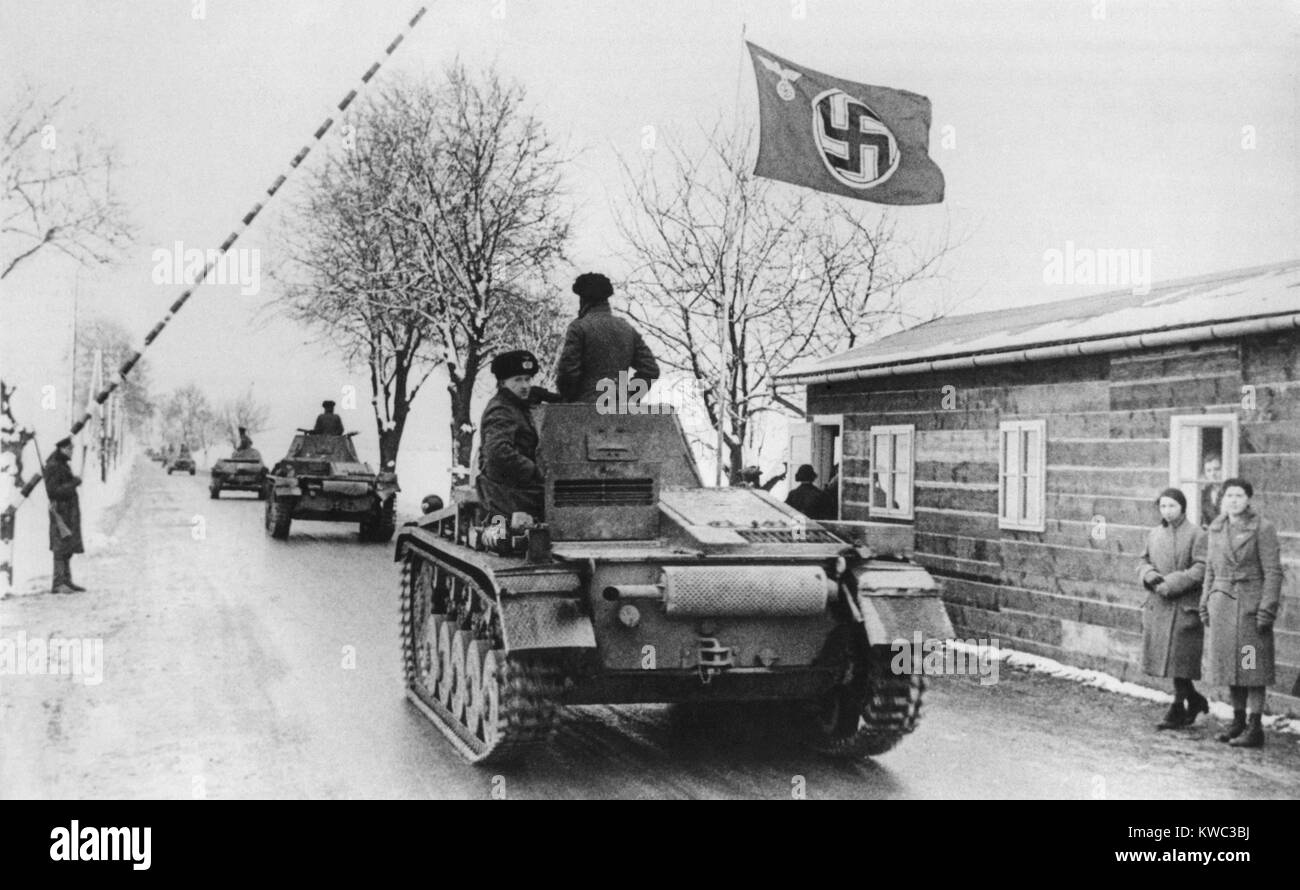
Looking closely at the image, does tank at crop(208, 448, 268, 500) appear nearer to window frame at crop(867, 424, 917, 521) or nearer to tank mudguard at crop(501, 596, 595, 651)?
window frame at crop(867, 424, 917, 521)

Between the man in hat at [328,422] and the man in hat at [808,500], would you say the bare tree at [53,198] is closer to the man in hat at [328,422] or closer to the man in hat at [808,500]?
the man in hat at [808,500]

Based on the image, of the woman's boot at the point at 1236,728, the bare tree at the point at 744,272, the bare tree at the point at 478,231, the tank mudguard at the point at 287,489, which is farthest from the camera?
the tank mudguard at the point at 287,489

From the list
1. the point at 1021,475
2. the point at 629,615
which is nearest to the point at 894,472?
the point at 1021,475

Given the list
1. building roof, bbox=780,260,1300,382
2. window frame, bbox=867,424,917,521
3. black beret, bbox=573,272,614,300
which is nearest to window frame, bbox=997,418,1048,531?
building roof, bbox=780,260,1300,382

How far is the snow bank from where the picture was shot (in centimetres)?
718

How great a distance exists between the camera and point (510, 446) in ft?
20.9

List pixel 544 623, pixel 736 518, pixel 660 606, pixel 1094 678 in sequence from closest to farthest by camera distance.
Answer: pixel 544 623 < pixel 660 606 < pixel 736 518 < pixel 1094 678

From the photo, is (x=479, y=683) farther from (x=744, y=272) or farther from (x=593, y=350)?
(x=744, y=272)

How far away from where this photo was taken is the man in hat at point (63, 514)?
8.11 m

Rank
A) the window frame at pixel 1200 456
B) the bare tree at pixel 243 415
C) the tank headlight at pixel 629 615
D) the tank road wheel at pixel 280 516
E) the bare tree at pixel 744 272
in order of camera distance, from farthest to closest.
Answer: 1. the tank road wheel at pixel 280 516
2. the bare tree at pixel 243 415
3. the bare tree at pixel 744 272
4. the window frame at pixel 1200 456
5. the tank headlight at pixel 629 615

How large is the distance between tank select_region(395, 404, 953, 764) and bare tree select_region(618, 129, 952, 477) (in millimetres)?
6383

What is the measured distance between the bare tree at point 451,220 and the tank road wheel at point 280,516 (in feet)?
8.43

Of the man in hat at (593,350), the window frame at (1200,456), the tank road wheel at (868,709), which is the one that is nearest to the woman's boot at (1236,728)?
the window frame at (1200,456)

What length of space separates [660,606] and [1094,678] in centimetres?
422
